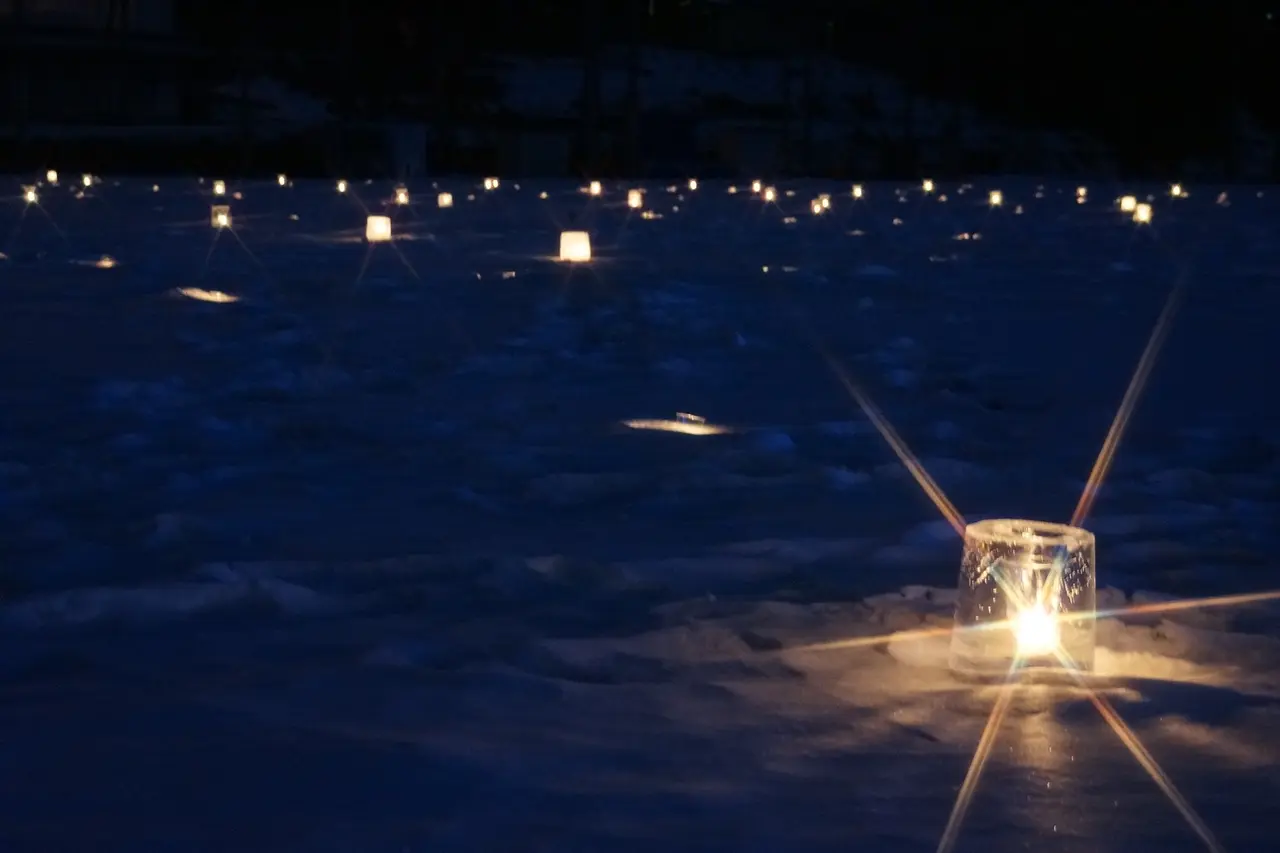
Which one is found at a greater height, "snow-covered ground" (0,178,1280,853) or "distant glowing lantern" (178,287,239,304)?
"distant glowing lantern" (178,287,239,304)

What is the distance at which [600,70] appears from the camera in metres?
38.2

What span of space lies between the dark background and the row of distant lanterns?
6.11m

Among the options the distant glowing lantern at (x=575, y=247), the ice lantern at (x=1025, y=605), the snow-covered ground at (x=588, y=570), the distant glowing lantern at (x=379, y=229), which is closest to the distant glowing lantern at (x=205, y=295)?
the snow-covered ground at (x=588, y=570)

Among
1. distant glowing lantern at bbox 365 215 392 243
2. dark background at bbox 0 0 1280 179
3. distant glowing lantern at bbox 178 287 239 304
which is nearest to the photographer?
distant glowing lantern at bbox 178 287 239 304

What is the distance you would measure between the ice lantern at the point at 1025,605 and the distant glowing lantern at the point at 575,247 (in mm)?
9124

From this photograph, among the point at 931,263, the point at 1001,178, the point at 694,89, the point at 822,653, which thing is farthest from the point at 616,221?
the point at 694,89

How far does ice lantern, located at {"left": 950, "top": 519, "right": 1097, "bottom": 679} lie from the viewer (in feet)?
10.5

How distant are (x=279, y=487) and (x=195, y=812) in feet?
7.83

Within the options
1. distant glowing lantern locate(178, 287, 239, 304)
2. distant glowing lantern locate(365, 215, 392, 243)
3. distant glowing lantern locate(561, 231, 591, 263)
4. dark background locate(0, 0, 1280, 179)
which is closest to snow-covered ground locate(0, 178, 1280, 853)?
distant glowing lantern locate(178, 287, 239, 304)

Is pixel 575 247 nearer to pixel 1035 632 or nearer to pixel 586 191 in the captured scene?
pixel 1035 632

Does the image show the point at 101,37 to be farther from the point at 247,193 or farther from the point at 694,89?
the point at 694,89

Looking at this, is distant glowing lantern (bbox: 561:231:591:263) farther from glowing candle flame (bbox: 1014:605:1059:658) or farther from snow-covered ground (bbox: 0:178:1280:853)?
glowing candle flame (bbox: 1014:605:1059:658)

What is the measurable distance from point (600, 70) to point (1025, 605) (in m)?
36.1

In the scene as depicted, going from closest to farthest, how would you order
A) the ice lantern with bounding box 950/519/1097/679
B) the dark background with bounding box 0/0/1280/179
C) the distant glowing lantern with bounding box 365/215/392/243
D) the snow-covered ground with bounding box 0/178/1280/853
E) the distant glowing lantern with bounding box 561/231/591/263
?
the snow-covered ground with bounding box 0/178/1280/853, the ice lantern with bounding box 950/519/1097/679, the distant glowing lantern with bounding box 561/231/591/263, the distant glowing lantern with bounding box 365/215/392/243, the dark background with bounding box 0/0/1280/179
